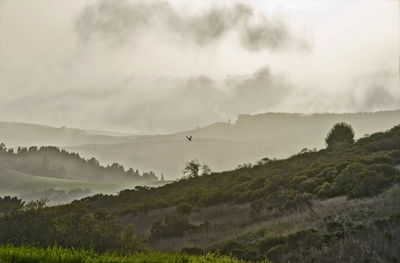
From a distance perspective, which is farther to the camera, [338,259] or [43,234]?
[43,234]

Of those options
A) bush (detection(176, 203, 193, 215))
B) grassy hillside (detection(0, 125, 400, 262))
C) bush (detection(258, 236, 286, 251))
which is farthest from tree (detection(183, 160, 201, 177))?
bush (detection(258, 236, 286, 251))

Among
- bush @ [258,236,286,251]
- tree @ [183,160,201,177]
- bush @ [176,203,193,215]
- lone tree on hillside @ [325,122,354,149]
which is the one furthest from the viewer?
tree @ [183,160,201,177]

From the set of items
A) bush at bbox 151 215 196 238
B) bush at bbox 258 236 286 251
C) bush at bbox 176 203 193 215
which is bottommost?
bush at bbox 151 215 196 238

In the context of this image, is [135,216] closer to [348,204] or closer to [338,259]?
[348,204]

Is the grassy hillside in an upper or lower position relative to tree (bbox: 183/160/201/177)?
lower

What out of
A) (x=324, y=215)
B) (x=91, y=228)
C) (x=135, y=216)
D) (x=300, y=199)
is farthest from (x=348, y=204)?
(x=135, y=216)

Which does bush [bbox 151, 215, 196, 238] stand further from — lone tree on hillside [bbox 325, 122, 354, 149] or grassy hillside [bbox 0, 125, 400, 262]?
lone tree on hillside [bbox 325, 122, 354, 149]

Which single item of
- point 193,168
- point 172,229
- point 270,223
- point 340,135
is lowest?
point 172,229

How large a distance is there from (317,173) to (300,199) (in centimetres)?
970

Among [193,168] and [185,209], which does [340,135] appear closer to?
[193,168]

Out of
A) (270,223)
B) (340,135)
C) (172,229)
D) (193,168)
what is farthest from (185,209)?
(193,168)

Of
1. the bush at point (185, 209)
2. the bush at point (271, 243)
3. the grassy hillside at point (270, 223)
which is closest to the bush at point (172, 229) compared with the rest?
the grassy hillside at point (270, 223)

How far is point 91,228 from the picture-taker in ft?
52.2

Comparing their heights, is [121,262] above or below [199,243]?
above
